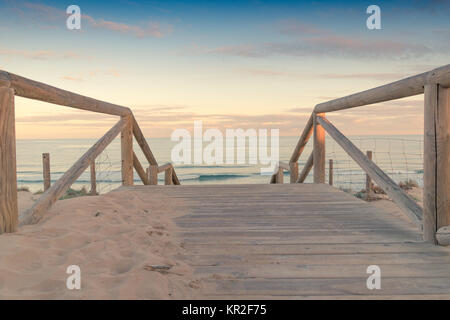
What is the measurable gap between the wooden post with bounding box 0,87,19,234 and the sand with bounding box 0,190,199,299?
0.38 ft

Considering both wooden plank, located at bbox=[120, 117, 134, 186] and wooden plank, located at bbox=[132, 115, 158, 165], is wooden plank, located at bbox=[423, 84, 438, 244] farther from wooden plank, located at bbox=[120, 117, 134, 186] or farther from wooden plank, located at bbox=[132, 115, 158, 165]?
wooden plank, located at bbox=[132, 115, 158, 165]

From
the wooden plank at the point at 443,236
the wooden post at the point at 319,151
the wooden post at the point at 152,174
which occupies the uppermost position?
the wooden post at the point at 319,151

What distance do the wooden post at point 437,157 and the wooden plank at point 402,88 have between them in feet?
0.21

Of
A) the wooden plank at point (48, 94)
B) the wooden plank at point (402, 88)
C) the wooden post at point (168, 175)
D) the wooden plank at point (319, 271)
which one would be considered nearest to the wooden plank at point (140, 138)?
the wooden post at point (168, 175)

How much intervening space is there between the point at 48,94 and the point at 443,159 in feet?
10.0

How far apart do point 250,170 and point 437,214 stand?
73.2ft

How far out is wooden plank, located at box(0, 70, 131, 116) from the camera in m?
2.20

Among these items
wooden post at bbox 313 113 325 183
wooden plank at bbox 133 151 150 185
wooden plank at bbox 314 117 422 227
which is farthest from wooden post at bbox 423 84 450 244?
wooden plank at bbox 133 151 150 185

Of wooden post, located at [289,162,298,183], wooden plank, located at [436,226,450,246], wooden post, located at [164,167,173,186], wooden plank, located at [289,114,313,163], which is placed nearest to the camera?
wooden plank, located at [436,226,450,246]

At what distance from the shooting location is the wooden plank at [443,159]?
7.28 feet

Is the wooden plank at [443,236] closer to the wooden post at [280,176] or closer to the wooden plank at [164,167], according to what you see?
the wooden post at [280,176]

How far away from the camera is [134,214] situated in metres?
2.99

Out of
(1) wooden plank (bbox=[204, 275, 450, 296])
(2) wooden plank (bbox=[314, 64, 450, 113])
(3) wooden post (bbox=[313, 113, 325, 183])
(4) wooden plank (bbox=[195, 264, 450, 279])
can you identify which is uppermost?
(2) wooden plank (bbox=[314, 64, 450, 113])
